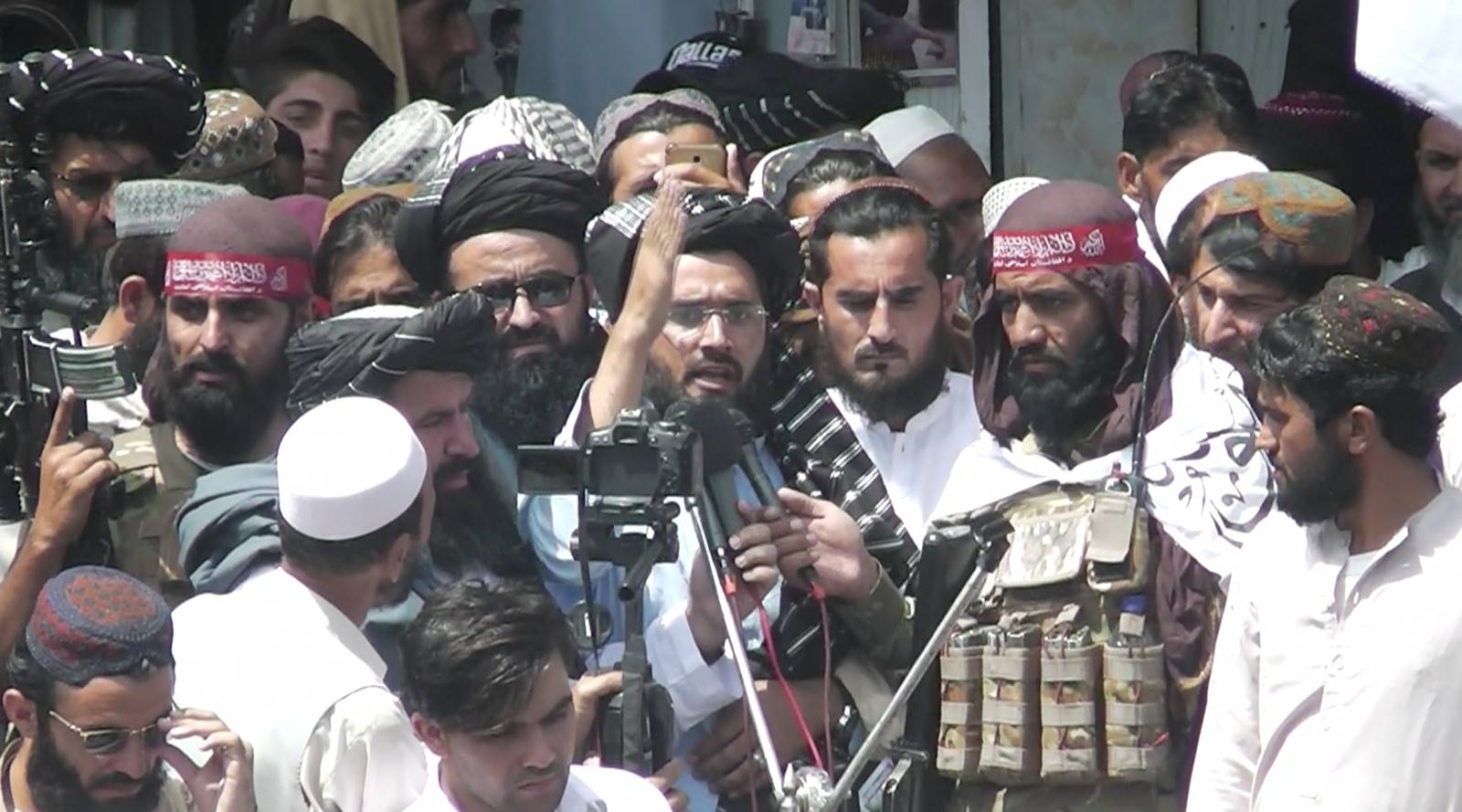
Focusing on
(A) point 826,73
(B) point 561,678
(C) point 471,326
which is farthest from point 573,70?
(B) point 561,678

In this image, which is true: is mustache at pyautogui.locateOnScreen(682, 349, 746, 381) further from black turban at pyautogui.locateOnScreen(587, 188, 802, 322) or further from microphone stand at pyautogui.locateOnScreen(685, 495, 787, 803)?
microphone stand at pyautogui.locateOnScreen(685, 495, 787, 803)

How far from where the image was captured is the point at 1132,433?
207 inches

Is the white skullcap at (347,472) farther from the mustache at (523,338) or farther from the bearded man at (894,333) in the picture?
the bearded man at (894,333)

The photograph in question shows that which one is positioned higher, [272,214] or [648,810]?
[272,214]

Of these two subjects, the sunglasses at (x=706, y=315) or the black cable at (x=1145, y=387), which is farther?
the sunglasses at (x=706, y=315)

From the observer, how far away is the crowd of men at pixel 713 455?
4.22 meters

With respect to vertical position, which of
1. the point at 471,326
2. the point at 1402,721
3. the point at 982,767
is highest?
the point at 471,326

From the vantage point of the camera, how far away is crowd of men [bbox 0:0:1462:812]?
13.9 feet

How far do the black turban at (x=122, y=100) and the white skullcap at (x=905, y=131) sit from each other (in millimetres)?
1663

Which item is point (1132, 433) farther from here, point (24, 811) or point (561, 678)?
point (24, 811)

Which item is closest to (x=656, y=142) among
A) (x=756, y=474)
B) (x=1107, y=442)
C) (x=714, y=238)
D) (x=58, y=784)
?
(x=714, y=238)

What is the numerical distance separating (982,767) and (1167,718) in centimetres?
35

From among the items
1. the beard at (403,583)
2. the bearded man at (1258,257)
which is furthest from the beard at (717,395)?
the bearded man at (1258,257)

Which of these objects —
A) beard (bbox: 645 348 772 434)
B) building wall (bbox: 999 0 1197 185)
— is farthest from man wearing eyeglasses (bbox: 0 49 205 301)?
building wall (bbox: 999 0 1197 185)
